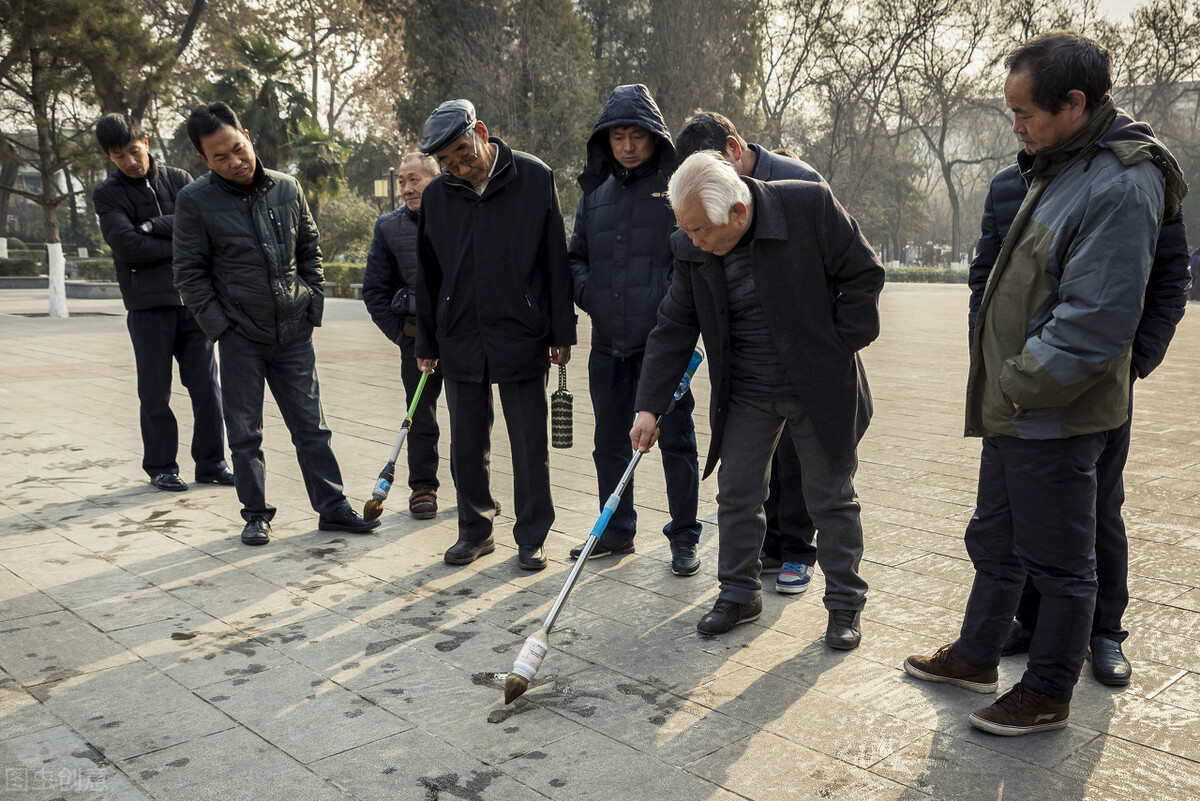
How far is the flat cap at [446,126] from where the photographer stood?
390 cm

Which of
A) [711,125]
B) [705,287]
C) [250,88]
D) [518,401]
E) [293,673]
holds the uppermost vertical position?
[250,88]

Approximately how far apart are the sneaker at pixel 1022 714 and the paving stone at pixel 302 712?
155 cm

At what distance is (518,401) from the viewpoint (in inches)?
169

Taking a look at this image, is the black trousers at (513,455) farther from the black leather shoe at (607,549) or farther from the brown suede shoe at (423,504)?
the brown suede shoe at (423,504)

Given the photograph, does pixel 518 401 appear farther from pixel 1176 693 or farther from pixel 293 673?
pixel 1176 693

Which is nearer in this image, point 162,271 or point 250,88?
point 162,271

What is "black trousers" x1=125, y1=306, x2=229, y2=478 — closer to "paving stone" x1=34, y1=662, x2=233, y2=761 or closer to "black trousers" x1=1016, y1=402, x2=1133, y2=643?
"paving stone" x1=34, y1=662, x2=233, y2=761

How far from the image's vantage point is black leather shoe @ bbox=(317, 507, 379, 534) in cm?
471

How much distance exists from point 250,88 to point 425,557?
81.6ft

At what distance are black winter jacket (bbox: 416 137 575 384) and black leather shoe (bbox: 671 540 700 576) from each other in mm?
926

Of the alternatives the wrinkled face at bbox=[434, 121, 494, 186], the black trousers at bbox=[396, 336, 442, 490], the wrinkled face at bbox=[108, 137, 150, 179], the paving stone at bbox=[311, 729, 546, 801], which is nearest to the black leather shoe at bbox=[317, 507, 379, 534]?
the black trousers at bbox=[396, 336, 442, 490]

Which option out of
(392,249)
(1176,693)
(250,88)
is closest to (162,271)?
(392,249)

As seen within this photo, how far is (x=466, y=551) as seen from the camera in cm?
427

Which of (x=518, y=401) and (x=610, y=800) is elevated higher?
(x=518, y=401)
